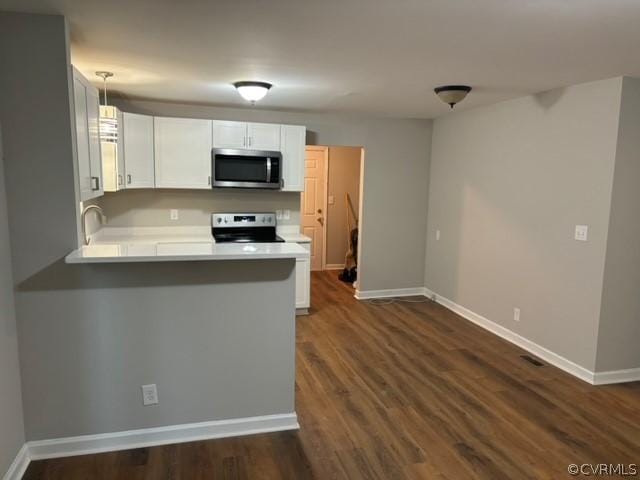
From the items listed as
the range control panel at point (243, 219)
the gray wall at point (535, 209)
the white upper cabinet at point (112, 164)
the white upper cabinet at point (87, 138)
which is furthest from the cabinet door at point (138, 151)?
the gray wall at point (535, 209)

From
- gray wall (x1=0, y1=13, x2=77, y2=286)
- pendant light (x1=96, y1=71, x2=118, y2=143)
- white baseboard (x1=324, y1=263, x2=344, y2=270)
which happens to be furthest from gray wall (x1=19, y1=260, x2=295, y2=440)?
white baseboard (x1=324, y1=263, x2=344, y2=270)

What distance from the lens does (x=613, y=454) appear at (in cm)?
257

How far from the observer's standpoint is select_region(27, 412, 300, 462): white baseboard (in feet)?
7.99

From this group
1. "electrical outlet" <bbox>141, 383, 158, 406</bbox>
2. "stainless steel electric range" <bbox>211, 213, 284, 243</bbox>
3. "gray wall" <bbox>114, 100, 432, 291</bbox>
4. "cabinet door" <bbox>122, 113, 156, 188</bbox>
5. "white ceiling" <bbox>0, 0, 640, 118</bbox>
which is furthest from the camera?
"gray wall" <bbox>114, 100, 432, 291</bbox>

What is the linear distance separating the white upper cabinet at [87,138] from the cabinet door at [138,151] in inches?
58.5

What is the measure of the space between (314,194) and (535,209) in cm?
386

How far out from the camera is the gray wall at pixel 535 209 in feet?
11.2

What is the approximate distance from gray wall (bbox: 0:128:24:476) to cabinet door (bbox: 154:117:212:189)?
7.91ft

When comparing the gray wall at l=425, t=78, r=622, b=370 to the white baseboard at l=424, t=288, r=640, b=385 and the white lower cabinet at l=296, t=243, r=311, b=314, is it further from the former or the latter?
the white lower cabinet at l=296, t=243, r=311, b=314

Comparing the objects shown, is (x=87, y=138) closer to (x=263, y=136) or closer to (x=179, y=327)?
(x=179, y=327)

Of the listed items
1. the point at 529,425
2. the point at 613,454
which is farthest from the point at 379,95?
the point at 613,454

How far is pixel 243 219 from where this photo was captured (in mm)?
5156

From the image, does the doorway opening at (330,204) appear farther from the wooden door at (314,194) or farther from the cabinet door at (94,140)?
the cabinet door at (94,140)

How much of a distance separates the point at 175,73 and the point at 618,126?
3.33 meters
